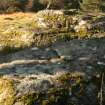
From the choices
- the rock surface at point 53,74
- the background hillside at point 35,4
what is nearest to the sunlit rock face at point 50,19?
the rock surface at point 53,74

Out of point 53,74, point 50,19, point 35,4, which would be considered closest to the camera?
point 53,74

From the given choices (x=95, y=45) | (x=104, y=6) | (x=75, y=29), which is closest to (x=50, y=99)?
(x=95, y=45)

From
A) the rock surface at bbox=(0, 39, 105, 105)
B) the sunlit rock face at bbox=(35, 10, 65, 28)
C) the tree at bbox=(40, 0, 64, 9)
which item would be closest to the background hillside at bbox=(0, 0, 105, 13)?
the tree at bbox=(40, 0, 64, 9)

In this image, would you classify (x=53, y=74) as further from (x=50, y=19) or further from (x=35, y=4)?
(x=35, y=4)

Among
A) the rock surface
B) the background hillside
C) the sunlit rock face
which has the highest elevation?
the sunlit rock face

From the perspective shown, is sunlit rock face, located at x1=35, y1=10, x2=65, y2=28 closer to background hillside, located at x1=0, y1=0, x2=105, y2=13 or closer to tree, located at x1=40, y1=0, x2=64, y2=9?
background hillside, located at x1=0, y1=0, x2=105, y2=13

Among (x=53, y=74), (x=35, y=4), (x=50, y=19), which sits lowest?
(x=35, y=4)

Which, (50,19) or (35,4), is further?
(35,4)

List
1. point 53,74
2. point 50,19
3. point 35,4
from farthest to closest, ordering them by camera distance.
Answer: point 35,4, point 50,19, point 53,74

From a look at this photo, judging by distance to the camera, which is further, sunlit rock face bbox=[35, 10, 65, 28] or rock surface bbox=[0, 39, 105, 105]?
sunlit rock face bbox=[35, 10, 65, 28]

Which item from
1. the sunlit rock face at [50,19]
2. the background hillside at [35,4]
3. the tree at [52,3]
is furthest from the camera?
the tree at [52,3]

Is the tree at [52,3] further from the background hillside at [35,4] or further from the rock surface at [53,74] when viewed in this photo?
the rock surface at [53,74]

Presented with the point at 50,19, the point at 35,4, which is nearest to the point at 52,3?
the point at 35,4

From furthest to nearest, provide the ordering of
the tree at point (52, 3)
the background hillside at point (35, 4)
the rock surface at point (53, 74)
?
the tree at point (52, 3) → the background hillside at point (35, 4) → the rock surface at point (53, 74)
